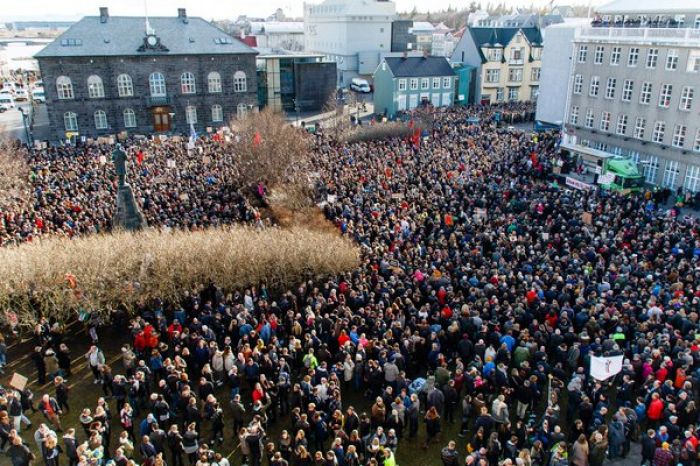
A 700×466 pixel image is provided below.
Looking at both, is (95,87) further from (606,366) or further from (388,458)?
(606,366)

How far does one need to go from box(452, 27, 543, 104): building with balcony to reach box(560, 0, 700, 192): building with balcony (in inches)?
970

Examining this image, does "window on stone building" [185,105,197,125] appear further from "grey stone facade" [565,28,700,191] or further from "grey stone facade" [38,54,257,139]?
"grey stone facade" [565,28,700,191]

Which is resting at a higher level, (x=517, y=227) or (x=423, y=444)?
(x=517, y=227)

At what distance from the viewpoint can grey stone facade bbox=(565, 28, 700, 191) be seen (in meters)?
35.6

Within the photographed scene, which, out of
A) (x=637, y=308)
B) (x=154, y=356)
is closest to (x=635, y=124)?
(x=637, y=308)

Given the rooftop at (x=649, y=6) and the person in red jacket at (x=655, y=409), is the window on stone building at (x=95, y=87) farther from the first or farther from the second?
the person in red jacket at (x=655, y=409)

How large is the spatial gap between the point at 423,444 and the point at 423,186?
→ 18995 mm

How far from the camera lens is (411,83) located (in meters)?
65.4

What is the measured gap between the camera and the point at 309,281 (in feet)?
66.9

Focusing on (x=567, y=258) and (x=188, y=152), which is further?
(x=188, y=152)

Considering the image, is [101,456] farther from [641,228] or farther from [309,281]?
[641,228]

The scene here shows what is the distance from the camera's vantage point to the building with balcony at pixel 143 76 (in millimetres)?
51156

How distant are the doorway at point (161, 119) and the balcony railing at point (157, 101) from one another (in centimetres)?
48

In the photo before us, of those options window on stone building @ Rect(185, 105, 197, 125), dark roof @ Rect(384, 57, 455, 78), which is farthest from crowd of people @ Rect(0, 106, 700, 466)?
dark roof @ Rect(384, 57, 455, 78)
